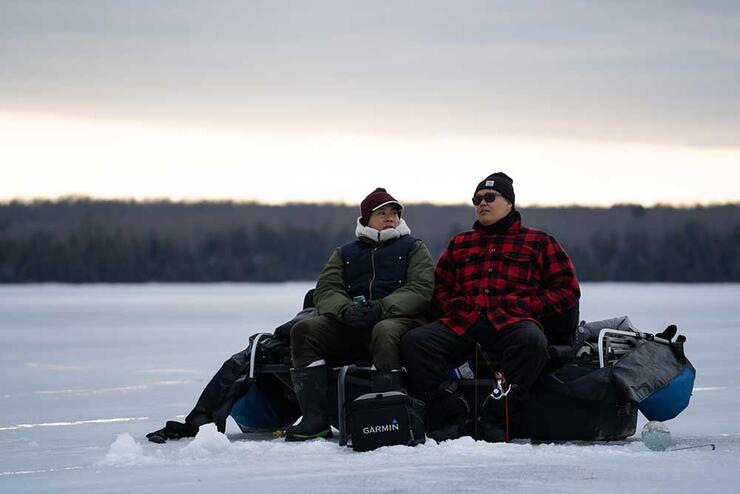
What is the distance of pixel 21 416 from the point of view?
29.9ft

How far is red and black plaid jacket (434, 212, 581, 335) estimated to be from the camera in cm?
712

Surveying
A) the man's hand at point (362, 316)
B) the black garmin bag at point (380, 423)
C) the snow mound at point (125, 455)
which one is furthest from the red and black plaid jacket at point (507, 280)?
the snow mound at point (125, 455)

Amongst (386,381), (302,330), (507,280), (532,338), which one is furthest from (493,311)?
(302,330)

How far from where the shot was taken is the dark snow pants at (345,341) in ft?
23.3

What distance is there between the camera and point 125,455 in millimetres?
6367

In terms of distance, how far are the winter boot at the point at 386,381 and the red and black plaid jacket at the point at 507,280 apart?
16.6 inches

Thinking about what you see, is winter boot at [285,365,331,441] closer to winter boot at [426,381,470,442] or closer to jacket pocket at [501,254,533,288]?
winter boot at [426,381,470,442]

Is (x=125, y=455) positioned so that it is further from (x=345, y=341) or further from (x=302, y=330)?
(x=345, y=341)

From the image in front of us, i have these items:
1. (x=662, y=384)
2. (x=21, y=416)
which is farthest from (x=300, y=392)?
(x=21, y=416)

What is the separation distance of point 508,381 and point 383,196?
1.37m

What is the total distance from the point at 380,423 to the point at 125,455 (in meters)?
1.30

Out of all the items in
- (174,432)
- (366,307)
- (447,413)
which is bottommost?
(174,432)

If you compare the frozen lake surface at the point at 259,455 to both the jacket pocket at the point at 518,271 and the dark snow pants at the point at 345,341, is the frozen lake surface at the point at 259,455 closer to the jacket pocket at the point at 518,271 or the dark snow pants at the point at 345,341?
the dark snow pants at the point at 345,341

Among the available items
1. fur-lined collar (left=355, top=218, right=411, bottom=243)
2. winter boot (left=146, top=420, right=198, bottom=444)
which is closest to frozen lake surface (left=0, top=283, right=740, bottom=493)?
winter boot (left=146, top=420, right=198, bottom=444)
